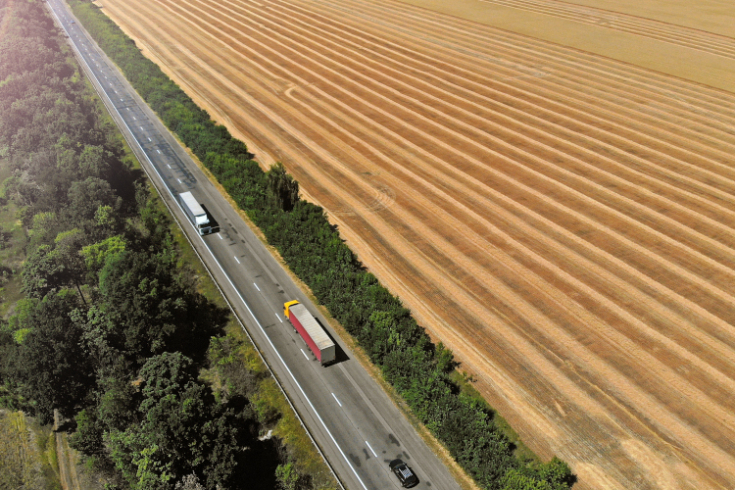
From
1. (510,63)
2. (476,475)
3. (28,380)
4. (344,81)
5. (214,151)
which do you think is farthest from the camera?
(510,63)

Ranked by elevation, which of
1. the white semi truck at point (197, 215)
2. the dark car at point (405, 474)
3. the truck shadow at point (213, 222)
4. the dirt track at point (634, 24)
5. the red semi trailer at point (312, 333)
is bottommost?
the dark car at point (405, 474)

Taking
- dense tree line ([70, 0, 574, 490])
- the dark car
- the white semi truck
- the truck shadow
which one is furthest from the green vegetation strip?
dense tree line ([70, 0, 574, 490])

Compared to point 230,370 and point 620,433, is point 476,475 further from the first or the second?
point 230,370

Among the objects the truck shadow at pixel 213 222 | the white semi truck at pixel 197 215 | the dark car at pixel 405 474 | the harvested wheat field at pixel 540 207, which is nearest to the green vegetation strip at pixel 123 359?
the white semi truck at pixel 197 215

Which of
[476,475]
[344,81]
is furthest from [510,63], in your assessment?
[476,475]

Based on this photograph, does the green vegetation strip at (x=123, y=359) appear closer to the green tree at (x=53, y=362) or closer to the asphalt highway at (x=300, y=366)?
the green tree at (x=53, y=362)

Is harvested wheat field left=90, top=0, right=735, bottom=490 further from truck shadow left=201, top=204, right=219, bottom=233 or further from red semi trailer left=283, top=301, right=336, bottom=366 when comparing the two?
truck shadow left=201, top=204, right=219, bottom=233
